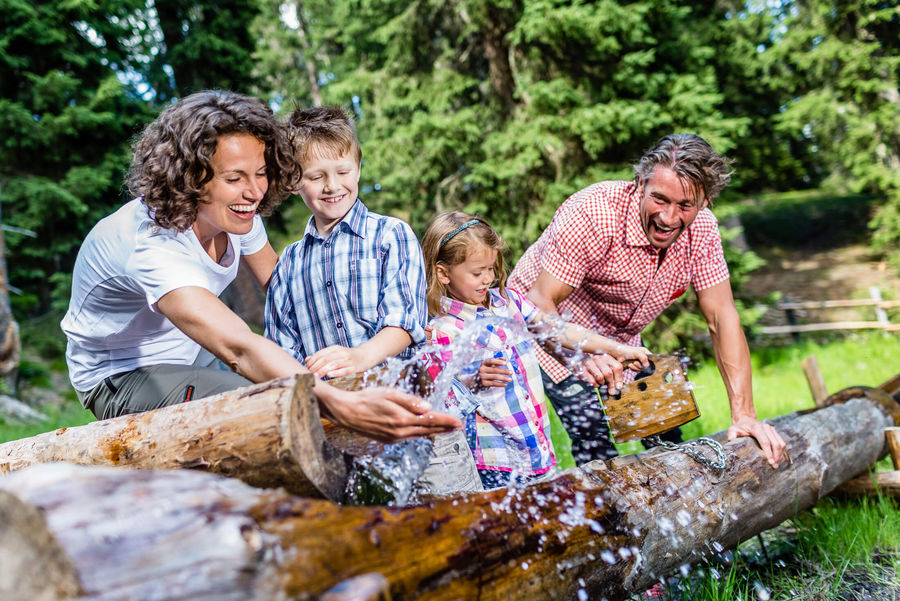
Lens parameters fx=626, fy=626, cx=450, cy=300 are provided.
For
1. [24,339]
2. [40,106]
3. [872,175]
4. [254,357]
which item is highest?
[40,106]

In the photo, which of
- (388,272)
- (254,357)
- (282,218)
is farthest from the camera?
(282,218)

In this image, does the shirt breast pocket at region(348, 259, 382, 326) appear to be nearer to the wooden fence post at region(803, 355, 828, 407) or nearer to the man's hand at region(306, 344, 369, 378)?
the man's hand at region(306, 344, 369, 378)

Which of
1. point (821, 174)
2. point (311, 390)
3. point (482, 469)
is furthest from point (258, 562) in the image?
point (821, 174)

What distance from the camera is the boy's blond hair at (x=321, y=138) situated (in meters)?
2.53

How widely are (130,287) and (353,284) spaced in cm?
79

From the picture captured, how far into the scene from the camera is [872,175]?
1062 centimetres

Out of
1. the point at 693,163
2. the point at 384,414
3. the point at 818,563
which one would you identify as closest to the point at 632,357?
the point at 693,163

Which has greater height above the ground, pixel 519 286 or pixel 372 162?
pixel 372 162

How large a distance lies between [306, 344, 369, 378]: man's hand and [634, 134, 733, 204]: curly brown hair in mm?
1681

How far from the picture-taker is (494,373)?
275cm

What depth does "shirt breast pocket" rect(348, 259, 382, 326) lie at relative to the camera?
8.13 feet

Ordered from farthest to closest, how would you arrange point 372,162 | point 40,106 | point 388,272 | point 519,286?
point 40,106
point 372,162
point 519,286
point 388,272

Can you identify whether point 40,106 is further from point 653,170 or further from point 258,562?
point 258,562

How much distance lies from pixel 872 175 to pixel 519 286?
1010 cm
